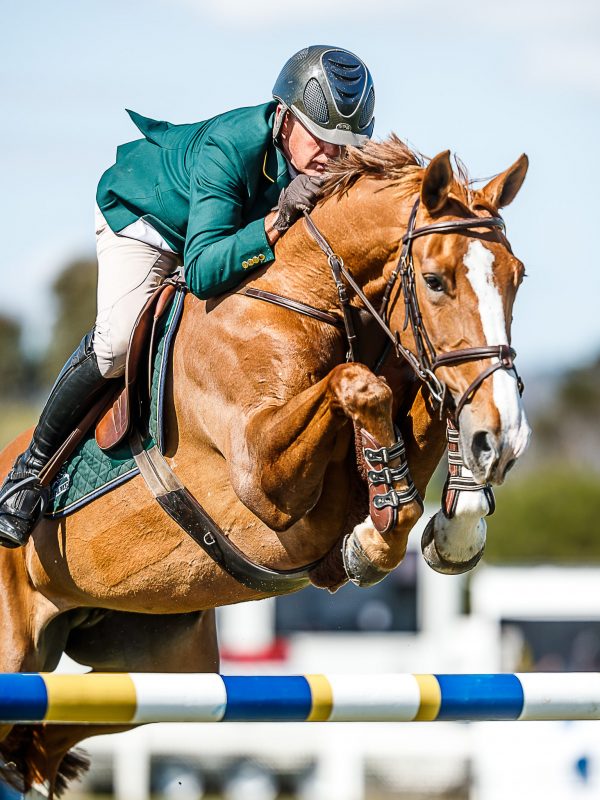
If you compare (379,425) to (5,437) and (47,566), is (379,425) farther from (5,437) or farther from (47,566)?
(5,437)

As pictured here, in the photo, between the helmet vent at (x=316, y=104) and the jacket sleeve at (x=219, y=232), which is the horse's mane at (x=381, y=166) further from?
the jacket sleeve at (x=219, y=232)

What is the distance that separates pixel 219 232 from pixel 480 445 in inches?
50.7

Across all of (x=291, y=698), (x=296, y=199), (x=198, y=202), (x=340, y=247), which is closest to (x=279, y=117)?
(x=296, y=199)

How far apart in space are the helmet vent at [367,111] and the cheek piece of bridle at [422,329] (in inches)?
21.4

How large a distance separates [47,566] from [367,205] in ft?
6.92

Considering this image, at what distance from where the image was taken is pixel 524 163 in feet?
14.4

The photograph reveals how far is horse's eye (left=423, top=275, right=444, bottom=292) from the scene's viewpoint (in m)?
4.14

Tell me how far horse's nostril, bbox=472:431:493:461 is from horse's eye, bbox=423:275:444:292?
1.64 ft

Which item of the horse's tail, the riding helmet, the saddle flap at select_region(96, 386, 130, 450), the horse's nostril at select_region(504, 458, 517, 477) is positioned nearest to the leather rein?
the horse's nostril at select_region(504, 458, 517, 477)

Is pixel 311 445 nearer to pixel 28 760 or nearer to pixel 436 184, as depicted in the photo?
pixel 436 184

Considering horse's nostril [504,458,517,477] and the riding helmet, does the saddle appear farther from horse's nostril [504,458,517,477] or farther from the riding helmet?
horse's nostril [504,458,517,477]

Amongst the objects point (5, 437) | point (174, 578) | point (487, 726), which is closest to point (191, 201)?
point (174, 578)

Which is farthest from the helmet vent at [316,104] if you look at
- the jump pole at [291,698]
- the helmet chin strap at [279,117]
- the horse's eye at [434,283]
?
the jump pole at [291,698]

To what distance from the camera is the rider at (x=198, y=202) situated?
4637mm
